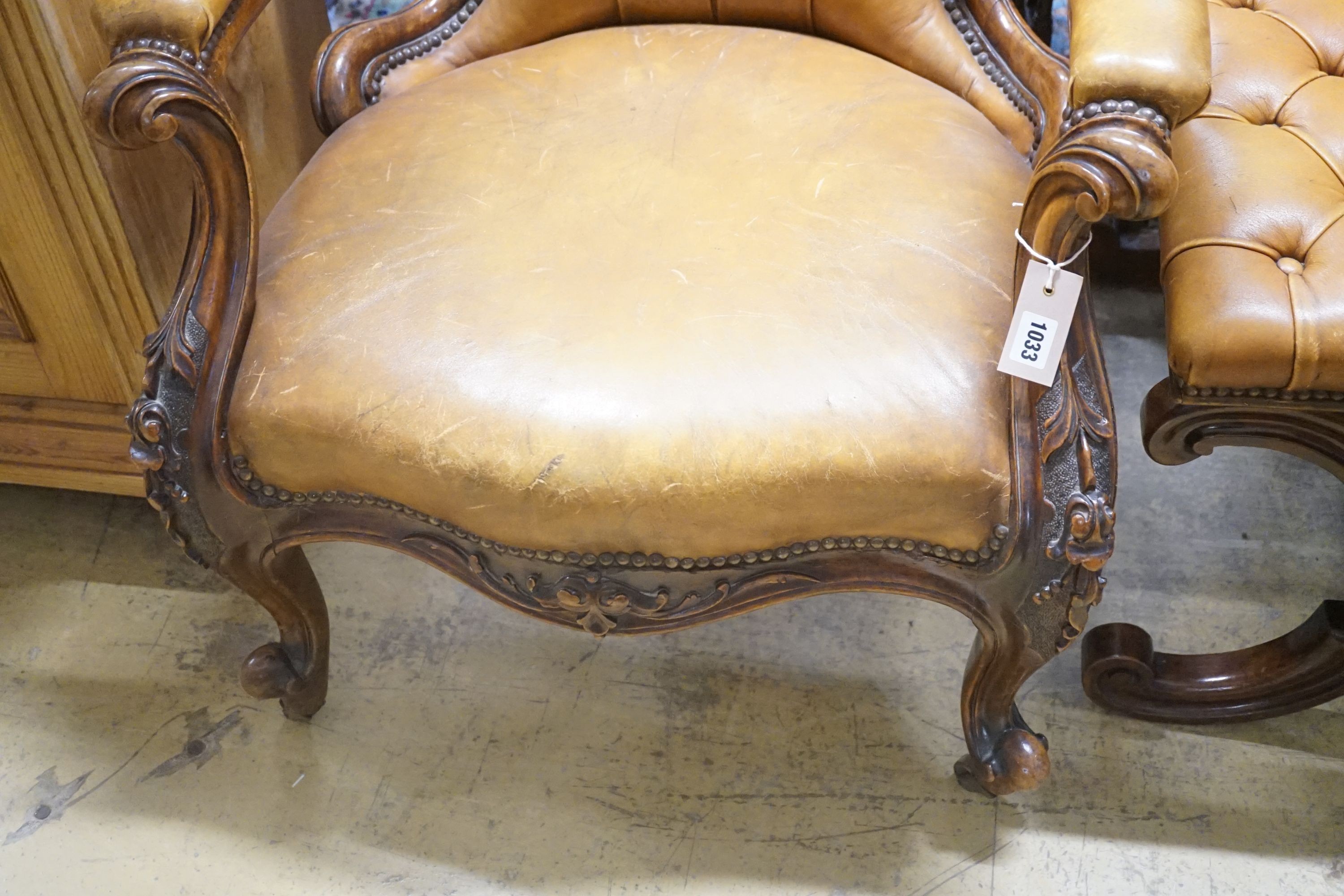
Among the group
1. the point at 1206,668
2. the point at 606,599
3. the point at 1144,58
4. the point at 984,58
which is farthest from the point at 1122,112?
the point at 1206,668

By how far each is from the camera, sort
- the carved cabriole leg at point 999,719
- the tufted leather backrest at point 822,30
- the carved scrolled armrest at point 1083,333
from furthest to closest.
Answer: the tufted leather backrest at point 822,30 < the carved cabriole leg at point 999,719 < the carved scrolled armrest at point 1083,333

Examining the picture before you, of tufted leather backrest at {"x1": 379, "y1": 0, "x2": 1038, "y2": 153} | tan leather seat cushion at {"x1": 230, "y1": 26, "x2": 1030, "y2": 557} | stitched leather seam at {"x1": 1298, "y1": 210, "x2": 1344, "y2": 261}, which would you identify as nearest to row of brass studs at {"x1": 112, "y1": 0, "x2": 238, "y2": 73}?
tan leather seat cushion at {"x1": 230, "y1": 26, "x2": 1030, "y2": 557}

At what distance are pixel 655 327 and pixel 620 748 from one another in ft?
1.57

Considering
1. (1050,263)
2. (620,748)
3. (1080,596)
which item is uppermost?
(1050,263)

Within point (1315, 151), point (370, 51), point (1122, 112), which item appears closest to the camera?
point (1122, 112)

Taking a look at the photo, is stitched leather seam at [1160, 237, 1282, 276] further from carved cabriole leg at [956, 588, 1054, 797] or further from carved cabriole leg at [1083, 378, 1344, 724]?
carved cabriole leg at [956, 588, 1054, 797]

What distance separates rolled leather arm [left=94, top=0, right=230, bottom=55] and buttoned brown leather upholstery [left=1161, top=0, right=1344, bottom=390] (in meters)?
0.73

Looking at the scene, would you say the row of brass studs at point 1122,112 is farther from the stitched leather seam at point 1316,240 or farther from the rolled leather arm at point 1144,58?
the stitched leather seam at point 1316,240

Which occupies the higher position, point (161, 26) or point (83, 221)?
point (161, 26)

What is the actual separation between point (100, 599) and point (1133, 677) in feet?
3.43

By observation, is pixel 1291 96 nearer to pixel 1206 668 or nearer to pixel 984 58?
pixel 984 58

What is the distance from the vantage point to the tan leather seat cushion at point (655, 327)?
78 cm

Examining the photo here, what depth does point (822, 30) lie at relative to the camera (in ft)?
3.51

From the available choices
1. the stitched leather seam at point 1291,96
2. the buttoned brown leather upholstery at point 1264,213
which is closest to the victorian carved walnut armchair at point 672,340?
the buttoned brown leather upholstery at point 1264,213
